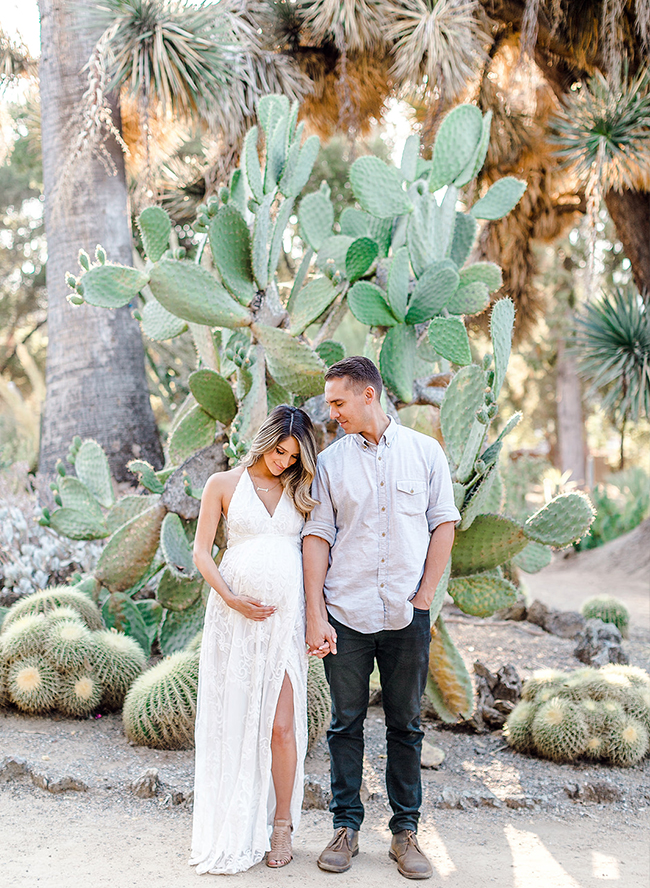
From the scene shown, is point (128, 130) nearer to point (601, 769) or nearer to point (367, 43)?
point (367, 43)

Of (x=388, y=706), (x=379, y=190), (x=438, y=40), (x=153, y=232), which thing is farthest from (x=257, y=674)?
(x=438, y=40)

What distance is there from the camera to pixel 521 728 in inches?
148

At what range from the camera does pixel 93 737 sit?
374 cm

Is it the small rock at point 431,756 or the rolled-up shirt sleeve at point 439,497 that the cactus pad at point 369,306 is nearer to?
the rolled-up shirt sleeve at point 439,497

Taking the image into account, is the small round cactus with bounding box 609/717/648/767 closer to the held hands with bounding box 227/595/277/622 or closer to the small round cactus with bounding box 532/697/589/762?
the small round cactus with bounding box 532/697/589/762

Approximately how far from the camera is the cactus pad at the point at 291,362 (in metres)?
3.96

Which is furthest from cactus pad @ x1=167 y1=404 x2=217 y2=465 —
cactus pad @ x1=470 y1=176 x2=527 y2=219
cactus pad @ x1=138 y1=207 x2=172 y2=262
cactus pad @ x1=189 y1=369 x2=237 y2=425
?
cactus pad @ x1=470 y1=176 x2=527 y2=219

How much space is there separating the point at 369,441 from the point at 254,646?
767 mm

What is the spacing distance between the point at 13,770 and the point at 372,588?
5.88 feet

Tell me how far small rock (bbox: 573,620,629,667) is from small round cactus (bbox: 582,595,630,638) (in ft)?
2.22

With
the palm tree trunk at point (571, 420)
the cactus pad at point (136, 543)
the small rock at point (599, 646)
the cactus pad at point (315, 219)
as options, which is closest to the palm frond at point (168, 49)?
the cactus pad at point (315, 219)

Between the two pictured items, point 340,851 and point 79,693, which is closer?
point 340,851

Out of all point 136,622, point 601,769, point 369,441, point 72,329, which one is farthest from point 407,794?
point 72,329

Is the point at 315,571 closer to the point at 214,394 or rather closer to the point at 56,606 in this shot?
the point at 214,394
